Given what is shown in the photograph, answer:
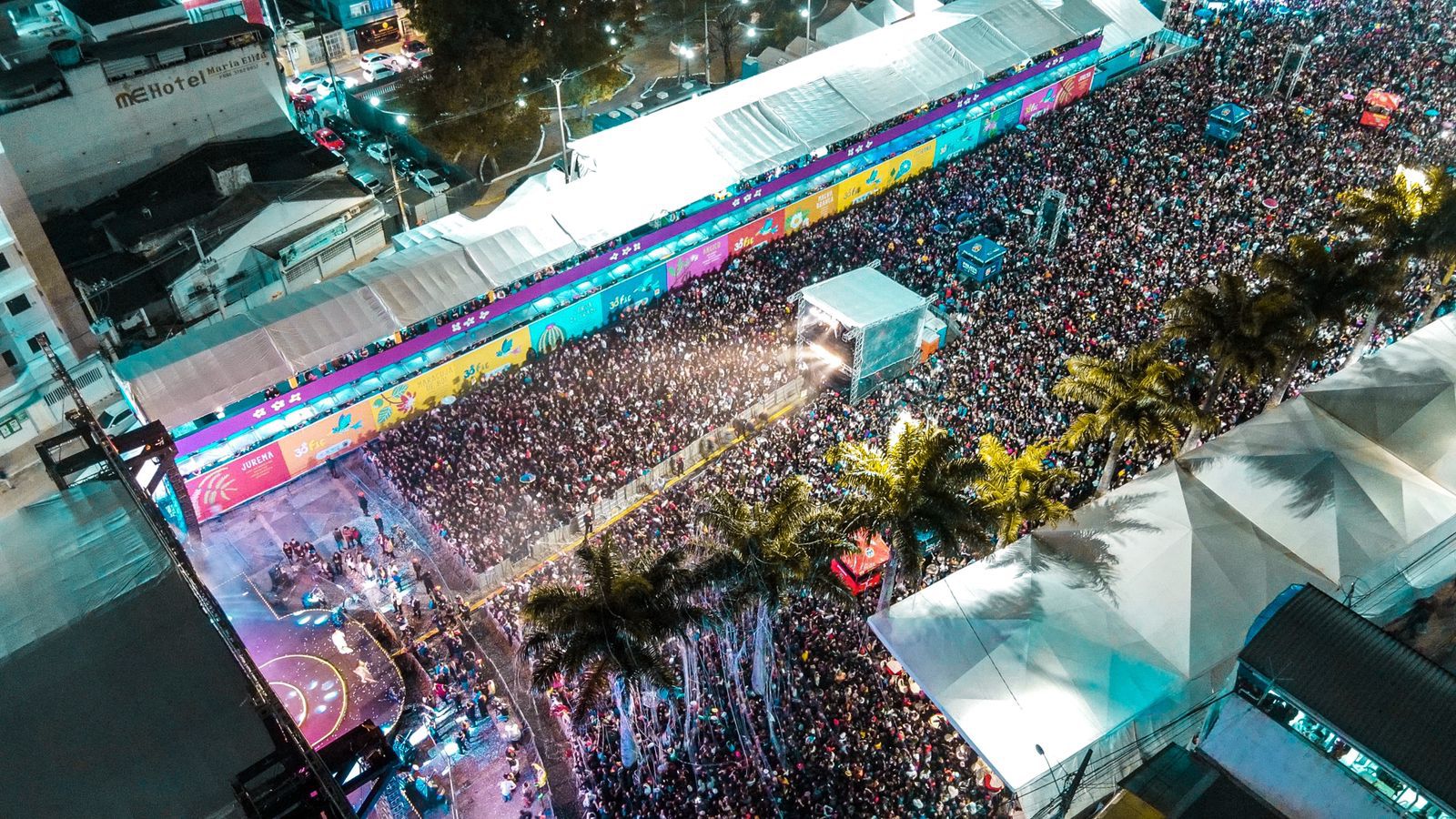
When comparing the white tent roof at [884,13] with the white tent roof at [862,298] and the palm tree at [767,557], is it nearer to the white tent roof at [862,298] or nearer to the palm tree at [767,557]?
the white tent roof at [862,298]

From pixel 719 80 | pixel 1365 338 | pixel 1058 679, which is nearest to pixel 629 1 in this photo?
pixel 719 80

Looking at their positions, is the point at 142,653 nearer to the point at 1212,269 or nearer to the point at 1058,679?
the point at 1058,679

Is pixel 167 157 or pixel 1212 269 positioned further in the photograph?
pixel 167 157

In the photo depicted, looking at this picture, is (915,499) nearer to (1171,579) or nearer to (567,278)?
(1171,579)

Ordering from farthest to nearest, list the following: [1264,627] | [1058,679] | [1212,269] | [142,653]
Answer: [1212,269], [1058,679], [1264,627], [142,653]

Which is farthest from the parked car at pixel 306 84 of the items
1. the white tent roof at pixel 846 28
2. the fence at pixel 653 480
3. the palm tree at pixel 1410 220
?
the palm tree at pixel 1410 220

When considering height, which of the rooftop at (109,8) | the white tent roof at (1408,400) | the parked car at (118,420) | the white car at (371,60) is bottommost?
the parked car at (118,420)
